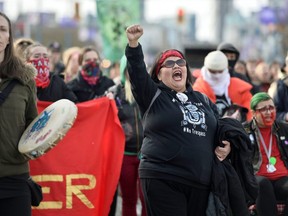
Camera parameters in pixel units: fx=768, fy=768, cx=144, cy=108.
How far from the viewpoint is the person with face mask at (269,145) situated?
289 inches

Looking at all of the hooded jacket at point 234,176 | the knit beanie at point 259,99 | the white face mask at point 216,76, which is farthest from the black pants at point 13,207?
the white face mask at point 216,76

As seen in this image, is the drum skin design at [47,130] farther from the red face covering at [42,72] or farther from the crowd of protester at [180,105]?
the red face covering at [42,72]

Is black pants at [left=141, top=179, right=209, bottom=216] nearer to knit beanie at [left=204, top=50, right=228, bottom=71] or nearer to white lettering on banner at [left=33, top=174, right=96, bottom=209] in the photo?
white lettering on banner at [left=33, top=174, right=96, bottom=209]

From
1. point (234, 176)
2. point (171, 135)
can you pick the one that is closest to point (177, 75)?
point (171, 135)

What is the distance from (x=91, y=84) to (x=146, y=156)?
2.88 meters

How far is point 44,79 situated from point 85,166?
0.89 metres

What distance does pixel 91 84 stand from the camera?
8461 mm

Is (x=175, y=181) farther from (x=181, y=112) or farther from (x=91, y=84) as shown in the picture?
(x=91, y=84)

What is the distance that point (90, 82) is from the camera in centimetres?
845

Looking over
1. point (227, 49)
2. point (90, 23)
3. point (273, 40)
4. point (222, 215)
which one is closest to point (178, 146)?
point (222, 215)

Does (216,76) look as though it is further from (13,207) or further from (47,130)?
(13,207)

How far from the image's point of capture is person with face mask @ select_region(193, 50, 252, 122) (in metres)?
8.11

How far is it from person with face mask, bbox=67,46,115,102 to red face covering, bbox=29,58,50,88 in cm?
126

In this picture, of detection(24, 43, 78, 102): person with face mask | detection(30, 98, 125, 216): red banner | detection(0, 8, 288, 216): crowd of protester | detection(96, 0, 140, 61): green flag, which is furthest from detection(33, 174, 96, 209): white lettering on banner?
detection(96, 0, 140, 61): green flag
